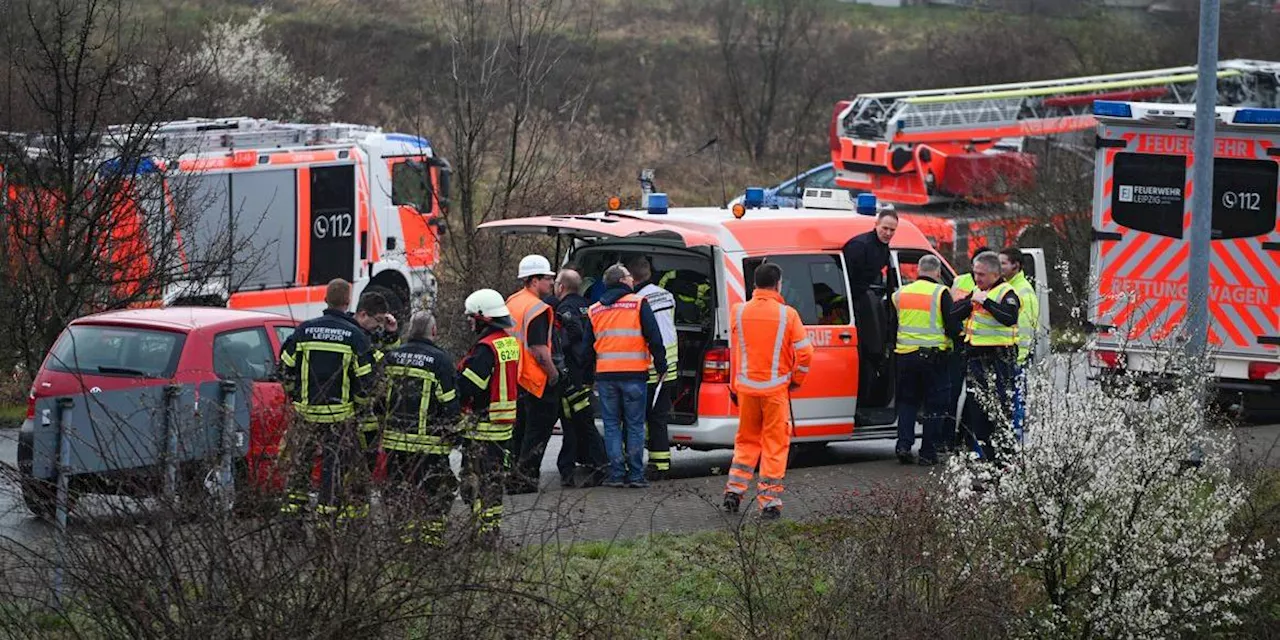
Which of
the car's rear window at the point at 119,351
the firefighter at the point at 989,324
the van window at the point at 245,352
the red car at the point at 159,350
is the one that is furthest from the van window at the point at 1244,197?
the car's rear window at the point at 119,351

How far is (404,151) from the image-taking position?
22047 mm

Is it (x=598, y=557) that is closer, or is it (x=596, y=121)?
(x=598, y=557)

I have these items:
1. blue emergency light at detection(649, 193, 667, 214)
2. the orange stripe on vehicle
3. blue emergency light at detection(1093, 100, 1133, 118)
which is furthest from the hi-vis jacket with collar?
the orange stripe on vehicle

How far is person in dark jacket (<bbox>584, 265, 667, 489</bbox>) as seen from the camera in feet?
37.3

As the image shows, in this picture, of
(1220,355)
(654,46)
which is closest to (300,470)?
(1220,355)

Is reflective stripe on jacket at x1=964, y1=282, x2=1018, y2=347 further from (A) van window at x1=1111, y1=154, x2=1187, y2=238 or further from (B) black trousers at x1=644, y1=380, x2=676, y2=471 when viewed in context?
(A) van window at x1=1111, y1=154, x2=1187, y2=238

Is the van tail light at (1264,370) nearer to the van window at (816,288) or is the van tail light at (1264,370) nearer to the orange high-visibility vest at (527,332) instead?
the van window at (816,288)

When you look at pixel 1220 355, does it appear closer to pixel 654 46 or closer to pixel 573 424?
pixel 573 424

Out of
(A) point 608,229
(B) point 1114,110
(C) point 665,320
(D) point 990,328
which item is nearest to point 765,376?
(C) point 665,320

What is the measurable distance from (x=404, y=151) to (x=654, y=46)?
32.5 metres

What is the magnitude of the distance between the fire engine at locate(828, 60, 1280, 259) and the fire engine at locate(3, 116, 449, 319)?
8.17 metres

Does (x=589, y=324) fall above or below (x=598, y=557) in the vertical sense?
above

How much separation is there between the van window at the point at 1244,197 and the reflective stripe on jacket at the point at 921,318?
3.99 m

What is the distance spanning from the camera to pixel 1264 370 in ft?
48.1
